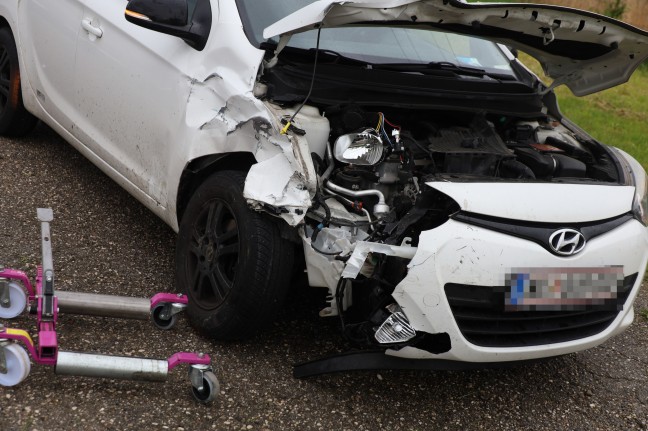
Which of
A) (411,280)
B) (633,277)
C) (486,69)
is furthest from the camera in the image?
(486,69)

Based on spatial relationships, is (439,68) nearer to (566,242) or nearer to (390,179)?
(390,179)

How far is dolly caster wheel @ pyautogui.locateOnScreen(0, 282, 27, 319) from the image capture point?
3.45 m

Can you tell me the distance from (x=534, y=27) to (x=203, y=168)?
165cm

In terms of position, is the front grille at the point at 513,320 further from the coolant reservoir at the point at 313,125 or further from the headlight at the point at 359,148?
the coolant reservoir at the point at 313,125

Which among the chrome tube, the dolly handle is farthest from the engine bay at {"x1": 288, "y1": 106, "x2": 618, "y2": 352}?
the dolly handle

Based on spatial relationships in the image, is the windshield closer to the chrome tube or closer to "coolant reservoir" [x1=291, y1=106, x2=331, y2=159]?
"coolant reservoir" [x1=291, y1=106, x2=331, y2=159]

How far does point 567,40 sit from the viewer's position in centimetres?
381

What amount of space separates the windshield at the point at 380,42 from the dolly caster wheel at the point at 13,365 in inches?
64.3

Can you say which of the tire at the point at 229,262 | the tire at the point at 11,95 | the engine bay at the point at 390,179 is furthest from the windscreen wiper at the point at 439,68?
the tire at the point at 11,95

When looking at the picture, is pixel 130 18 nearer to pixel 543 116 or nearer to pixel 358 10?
pixel 358 10

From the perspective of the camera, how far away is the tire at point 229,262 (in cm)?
330

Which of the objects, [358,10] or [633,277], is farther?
[633,277]

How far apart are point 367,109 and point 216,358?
1.34m

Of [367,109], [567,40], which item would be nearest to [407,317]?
[367,109]
